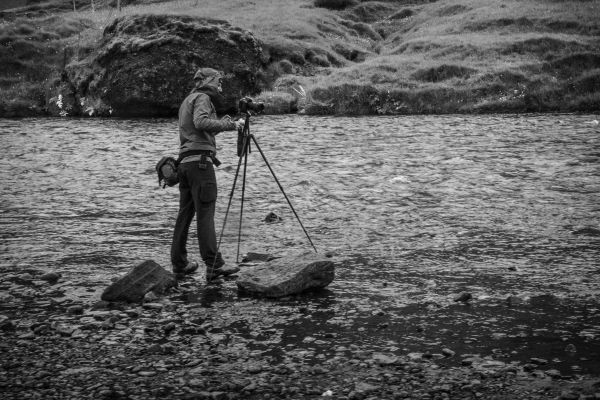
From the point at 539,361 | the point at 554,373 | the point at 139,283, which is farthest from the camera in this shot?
the point at 139,283

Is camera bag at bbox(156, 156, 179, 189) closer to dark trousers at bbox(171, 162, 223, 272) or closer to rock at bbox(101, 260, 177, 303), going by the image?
dark trousers at bbox(171, 162, 223, 272)

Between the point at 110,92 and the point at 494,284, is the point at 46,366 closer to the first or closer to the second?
the point at 494,284

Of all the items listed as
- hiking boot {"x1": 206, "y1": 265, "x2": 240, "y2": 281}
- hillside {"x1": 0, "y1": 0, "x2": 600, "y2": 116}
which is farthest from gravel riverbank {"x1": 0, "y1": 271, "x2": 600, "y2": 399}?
hillside {"x1": 0, "y1": 0, "x2": 600, "y2": 116}

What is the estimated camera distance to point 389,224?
15.7m

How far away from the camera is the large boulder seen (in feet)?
133

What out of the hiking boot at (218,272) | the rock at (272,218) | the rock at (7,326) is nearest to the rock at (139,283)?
the hiking boot at (218,272)

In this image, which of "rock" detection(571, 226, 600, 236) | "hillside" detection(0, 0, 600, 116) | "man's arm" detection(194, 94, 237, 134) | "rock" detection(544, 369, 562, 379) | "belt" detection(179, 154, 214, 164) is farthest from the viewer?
"hillside" detection(0, 0, 600, 116)

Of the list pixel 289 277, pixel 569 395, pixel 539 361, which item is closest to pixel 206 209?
pixel 289 277

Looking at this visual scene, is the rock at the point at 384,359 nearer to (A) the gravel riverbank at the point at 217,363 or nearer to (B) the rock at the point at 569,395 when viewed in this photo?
(A) the gravel riverbank at the point at 217,363

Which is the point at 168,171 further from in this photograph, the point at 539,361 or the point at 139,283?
the point at 539,361

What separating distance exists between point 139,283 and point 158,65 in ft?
106

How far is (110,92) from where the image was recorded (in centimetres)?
4125

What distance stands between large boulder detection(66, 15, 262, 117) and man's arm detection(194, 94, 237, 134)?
96.5ft

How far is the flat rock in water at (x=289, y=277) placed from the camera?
10.7 meters
